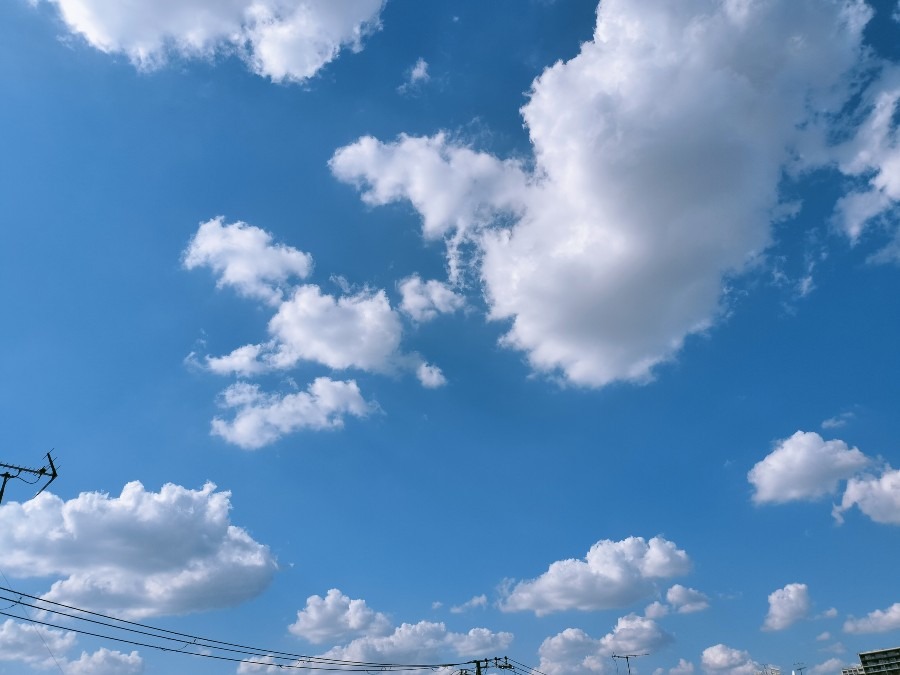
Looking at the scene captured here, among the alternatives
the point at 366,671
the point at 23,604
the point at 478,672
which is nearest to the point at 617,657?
the point at 478,672

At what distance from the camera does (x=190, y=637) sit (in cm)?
5172

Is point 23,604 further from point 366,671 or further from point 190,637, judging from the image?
point 366,671

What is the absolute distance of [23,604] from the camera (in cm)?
4028

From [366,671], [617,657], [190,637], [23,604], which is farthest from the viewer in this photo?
[617,657]

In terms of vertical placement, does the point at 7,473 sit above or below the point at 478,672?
above

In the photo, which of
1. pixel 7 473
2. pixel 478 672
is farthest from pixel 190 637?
pixel 478 672

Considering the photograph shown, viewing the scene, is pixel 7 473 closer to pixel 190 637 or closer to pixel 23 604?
pixel 23 604

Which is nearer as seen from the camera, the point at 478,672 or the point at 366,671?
the point at 366,671

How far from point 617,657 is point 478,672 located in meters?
103

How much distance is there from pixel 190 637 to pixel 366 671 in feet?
98.9

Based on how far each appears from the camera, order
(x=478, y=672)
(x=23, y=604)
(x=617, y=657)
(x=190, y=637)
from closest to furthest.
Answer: (x=23, y=604) < (x=190, y=637) < (x=478, y=672) < (x=617, y=657)

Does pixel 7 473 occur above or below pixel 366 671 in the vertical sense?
above

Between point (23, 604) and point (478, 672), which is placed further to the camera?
point (478, 672)

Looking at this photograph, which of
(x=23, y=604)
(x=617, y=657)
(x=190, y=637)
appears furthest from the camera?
(x=617, y=657)
